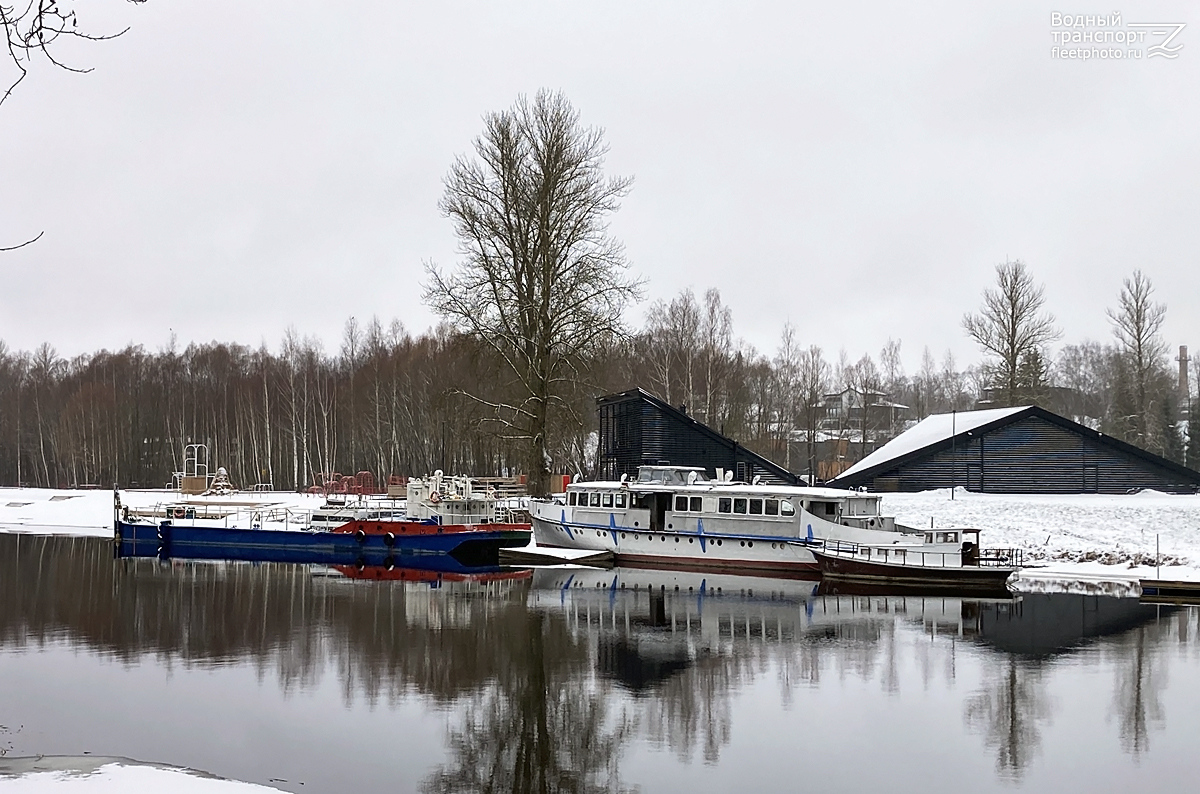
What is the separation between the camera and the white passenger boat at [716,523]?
35.2 m

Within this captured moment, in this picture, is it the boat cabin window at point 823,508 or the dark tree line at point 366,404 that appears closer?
the boat cabin window at point 823,508

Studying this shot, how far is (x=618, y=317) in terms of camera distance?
1705 inches

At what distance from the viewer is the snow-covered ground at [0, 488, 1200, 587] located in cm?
3434

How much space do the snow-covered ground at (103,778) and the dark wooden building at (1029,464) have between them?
120ft

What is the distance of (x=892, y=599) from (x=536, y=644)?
12342 mm

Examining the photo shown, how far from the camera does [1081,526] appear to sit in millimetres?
37625

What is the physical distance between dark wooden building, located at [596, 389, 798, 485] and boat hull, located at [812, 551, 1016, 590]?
42.7ft

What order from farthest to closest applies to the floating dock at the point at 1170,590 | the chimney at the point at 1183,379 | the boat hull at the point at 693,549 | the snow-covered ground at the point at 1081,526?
the chimney at the point at 1183,379
the boat hull at the point at 693,549
the snow-covered ground at the point at 1081,526
the floating dock at the point at 1170,590

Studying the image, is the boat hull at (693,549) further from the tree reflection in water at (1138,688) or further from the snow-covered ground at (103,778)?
the snow-covered ground at (103,778)

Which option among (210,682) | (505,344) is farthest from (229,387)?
(210,682)

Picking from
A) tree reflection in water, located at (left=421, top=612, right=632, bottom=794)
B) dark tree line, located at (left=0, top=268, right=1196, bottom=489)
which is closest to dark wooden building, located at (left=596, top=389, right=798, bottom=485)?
dark tree line, located at (left=0, top=268, right=1196, bottom=489)

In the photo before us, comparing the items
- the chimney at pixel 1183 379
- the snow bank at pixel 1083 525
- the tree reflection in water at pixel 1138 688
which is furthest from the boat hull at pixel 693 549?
the chimney at pixel 1183 379

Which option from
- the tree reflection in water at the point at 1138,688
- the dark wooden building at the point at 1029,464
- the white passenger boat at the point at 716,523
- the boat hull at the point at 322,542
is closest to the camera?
the tree reflection in water at the point at 1138,688

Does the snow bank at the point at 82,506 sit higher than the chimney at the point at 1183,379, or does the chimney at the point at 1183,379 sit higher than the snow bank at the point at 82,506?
the chimney at the point at 1183,379
